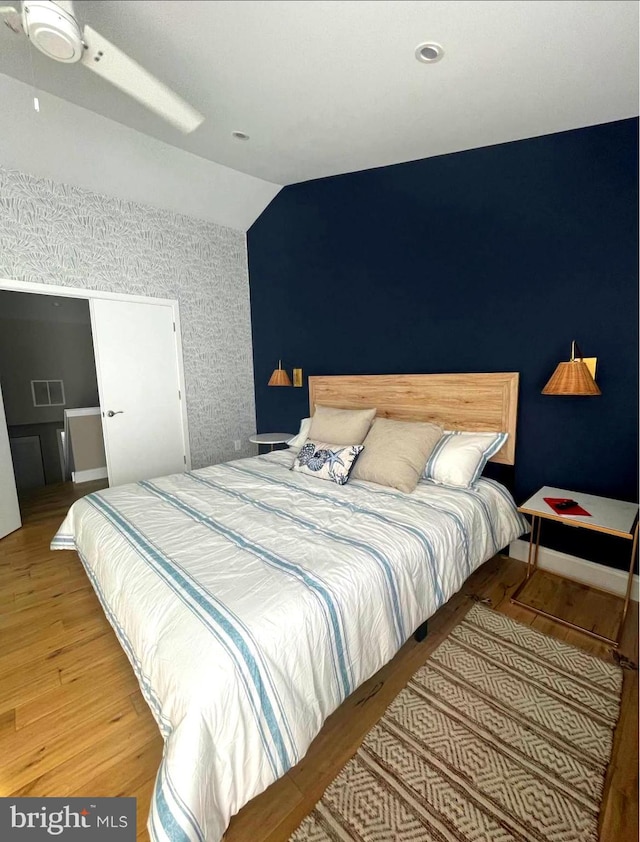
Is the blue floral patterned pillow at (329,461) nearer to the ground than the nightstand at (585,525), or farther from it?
farther from it

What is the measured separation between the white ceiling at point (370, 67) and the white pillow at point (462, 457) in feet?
5.92

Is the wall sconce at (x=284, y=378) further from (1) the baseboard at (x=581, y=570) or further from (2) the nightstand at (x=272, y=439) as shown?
(1) the baseboard at (x=581, y=570)

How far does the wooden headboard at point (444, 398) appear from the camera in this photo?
2355 millimetres

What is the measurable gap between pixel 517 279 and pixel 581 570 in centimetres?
182

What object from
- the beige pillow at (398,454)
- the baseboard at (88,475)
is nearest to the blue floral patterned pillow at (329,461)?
the beige pillow at (398,454)

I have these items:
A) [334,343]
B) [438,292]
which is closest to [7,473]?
[334,343]

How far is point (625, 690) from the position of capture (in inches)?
58.4

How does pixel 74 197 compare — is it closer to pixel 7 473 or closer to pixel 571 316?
pixel 7 473

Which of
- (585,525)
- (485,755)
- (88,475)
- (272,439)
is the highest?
(272,439)

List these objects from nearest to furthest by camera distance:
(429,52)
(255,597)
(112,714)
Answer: (255,597), (112,714), (429,52)

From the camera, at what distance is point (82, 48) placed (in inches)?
51.6

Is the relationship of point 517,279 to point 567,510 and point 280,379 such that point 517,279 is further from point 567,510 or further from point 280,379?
point 280,379

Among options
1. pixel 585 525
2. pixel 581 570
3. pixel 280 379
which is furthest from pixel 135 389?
pixel 581 570

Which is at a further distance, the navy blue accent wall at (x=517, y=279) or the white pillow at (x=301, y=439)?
the white pillow at (x=301, y=439)
